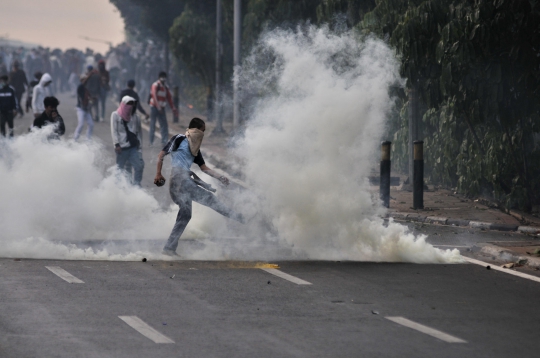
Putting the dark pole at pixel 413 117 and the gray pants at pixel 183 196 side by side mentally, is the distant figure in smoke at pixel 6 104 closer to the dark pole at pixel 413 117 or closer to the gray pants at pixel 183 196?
the dark pole at pixel 413 117

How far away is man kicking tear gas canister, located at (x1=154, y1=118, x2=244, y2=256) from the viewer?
11617 millimetres

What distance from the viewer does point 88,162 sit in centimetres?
1403

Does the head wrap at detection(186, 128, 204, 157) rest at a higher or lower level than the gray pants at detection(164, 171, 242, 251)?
higher

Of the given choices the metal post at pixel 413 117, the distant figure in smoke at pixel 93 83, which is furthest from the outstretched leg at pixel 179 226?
the distant figure in smoke at pixel 93 83

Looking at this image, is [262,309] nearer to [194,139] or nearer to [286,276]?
[286,276]

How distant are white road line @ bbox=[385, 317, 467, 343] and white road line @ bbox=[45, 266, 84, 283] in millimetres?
3281

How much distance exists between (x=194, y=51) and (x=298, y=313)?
84.1 feet

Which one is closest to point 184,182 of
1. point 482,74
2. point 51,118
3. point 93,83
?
point 51,118

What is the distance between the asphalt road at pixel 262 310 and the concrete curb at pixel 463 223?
3693 mm

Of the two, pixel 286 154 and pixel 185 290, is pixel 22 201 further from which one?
pixel 185 290

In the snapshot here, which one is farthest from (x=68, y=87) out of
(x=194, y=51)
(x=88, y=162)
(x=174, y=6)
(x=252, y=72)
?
(x=88, y=162)

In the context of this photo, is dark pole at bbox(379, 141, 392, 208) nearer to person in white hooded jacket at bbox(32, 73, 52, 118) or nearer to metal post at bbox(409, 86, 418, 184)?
metal post at bbox(409, 86, 418, 184)

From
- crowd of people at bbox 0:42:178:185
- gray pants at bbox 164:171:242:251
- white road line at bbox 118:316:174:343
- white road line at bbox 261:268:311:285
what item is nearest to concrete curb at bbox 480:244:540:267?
white road line at bbox 261:268:311:285

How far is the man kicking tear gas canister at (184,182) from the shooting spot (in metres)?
11.6
